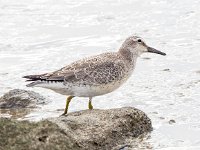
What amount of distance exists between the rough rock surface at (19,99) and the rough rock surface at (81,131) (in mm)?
2480

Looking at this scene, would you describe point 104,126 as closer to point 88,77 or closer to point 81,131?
point 81,131

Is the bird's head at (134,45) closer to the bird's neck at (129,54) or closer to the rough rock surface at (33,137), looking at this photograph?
the bird's neck at (129,54)

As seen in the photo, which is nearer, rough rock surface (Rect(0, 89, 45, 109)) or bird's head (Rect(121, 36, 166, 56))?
bird's head (Rect(121, 36, 166, 56))

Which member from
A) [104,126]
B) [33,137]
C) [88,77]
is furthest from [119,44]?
[33,137]

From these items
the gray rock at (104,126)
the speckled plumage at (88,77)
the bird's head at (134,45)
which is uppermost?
the bird's head at (134,45)

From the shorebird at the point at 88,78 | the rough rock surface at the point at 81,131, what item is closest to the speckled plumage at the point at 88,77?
the shorebird at the point at 88,78

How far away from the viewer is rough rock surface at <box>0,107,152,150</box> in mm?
9243

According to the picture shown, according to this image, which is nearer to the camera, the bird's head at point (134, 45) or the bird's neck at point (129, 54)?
the bird's neck at point (129, 54)

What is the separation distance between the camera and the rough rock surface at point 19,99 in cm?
1305

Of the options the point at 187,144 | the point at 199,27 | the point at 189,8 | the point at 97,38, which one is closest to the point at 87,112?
the point at 187,144

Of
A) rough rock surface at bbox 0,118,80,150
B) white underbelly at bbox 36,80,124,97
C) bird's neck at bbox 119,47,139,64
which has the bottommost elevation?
rough rock surface at bbox 0,118,80,150

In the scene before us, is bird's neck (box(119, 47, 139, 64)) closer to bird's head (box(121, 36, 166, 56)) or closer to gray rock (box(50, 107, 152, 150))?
bird's head (box(121, 36, 166, 56))

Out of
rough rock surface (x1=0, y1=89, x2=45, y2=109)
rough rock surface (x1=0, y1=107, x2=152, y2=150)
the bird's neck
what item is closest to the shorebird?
the bird's neck

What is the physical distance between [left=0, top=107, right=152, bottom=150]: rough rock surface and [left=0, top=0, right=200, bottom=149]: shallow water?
0.46 m
